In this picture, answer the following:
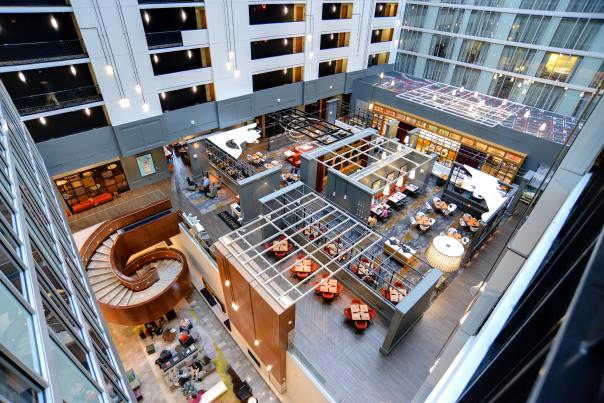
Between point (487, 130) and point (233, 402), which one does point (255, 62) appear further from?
point (233, 402)

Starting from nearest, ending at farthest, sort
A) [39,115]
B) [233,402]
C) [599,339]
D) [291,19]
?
[599,339]
[233,402]
[39,115]
[291,19]

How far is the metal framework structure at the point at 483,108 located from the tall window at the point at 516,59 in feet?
9.15

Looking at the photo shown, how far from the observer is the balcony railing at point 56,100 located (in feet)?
56.6

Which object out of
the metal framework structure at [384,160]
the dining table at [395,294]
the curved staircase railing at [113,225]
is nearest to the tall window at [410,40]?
the metal framework structure at [384,160]

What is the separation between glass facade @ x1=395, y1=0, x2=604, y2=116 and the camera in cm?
2512

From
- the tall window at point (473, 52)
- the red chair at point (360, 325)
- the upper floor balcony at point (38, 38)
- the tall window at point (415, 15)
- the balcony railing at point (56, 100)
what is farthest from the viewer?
the tall window at point (415, 15)

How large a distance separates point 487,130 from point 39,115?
1179 inches

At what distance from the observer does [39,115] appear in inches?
688

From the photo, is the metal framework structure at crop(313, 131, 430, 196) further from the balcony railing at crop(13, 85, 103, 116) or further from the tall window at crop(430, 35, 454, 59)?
the tall window at crop(430, 35, 454, 59)

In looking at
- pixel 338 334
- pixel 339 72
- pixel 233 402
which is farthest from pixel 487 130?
pixel 233 402

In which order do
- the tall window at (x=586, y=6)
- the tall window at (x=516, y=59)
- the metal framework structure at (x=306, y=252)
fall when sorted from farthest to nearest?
the tall window at (x=516, y=59) → the tall window at (x=586, y=6) → the metal framework structure at (x=306, y=252)

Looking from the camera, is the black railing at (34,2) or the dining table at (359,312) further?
the black railing at (34,2)

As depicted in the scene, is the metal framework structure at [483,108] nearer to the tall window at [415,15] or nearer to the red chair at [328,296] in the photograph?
the tall window at [415,15]

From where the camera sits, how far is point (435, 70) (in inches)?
1367
